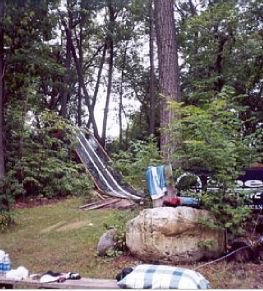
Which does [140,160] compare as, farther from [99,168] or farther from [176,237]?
[99,168]

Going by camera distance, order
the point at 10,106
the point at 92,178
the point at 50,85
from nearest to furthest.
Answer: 1. the point at 10,106
2. the point at 92,178
3. the point at 50,85

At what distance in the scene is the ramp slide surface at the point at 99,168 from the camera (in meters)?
8.80

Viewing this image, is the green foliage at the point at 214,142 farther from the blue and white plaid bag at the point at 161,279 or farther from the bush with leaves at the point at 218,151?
the blue and white plaid bag at the point at 161,279

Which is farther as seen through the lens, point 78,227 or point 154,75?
point 154,75

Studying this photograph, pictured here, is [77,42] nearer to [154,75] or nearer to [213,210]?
[154,75]

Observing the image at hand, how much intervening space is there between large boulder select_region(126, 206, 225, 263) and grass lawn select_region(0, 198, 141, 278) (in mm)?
270

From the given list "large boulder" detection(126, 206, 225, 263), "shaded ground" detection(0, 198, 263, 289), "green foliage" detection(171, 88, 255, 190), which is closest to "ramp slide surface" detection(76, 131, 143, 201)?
"shaded ground" detection(0, 198, 263, 289)

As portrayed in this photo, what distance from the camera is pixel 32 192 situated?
9.50 m

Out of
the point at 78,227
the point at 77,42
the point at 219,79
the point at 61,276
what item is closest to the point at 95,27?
the point at 77,42

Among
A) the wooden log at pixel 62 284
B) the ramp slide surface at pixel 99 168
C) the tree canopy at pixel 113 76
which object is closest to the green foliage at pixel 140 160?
the tree canopy at pixel 113 76

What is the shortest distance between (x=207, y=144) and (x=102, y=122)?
12114 mm

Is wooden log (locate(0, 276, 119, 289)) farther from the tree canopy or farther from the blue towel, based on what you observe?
the tree canopy

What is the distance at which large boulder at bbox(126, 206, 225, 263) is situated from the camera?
13.1ft

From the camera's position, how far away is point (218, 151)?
13.4ft
